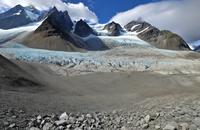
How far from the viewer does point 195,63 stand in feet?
307

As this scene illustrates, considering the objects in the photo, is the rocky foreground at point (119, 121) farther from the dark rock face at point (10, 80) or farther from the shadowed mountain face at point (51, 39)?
the shadowed mountain face at point (51, 39)

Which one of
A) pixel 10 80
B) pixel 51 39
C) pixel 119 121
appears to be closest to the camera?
pixel 119 121

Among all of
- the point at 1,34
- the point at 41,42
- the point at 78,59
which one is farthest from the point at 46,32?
the point at 78,59

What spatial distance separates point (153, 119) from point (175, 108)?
5.91 ft

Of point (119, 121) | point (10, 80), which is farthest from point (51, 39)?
point (119, 121)

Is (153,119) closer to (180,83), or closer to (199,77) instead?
(180,83)

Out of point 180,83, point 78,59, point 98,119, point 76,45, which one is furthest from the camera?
point 76,45

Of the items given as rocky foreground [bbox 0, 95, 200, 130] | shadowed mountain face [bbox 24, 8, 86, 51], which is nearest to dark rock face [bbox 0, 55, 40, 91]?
rocky foreground [bbox 0, 95, 200, 130]

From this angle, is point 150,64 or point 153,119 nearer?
point 153,119

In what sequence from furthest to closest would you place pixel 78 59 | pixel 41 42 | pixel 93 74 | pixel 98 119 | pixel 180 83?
pixel 41 42, pixel 78 59, pixel 93 74, pixel 180 83, pixel 98 119

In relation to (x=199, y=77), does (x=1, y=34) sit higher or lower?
higher

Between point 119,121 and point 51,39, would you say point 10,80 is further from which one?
point 51,39

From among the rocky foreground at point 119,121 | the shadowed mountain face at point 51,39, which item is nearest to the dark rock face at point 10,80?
→ the rocky foreground at point 119,121

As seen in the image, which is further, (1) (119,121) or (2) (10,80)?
(2) (10,80)
